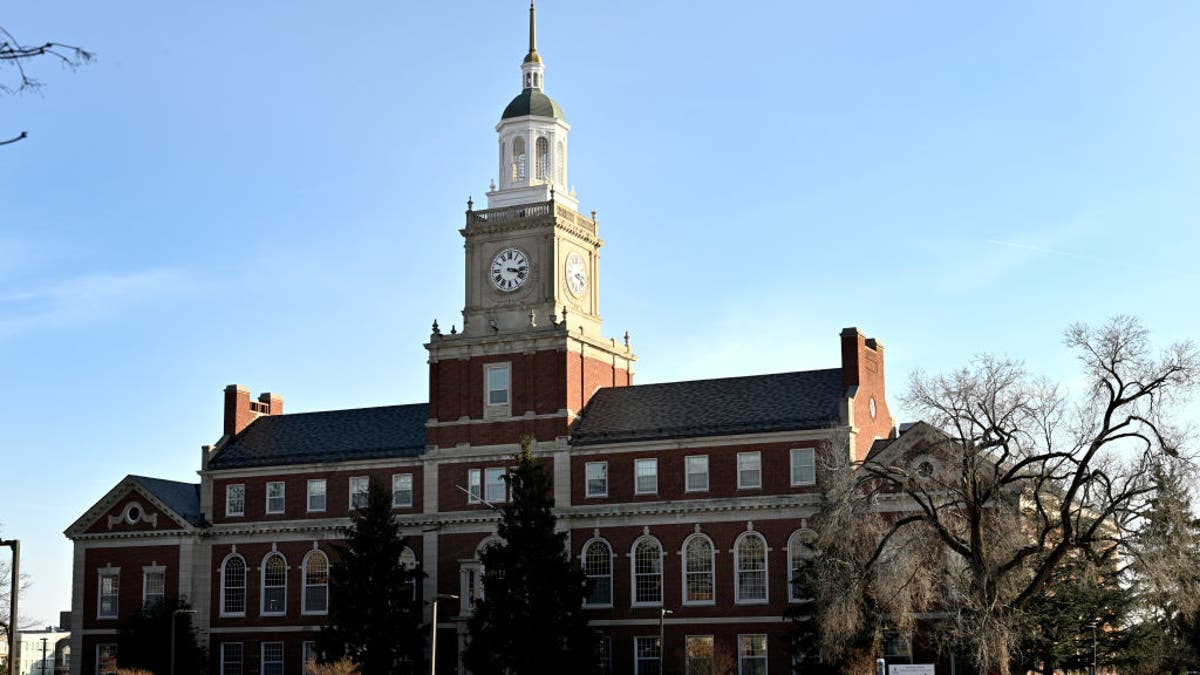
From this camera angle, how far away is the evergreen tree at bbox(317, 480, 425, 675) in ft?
229

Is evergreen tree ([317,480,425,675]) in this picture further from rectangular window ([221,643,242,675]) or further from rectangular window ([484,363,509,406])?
rectangular window ([221,643,242,675])

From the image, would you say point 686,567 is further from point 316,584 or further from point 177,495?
point 177,495

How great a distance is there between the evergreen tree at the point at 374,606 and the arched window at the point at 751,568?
46.9ft

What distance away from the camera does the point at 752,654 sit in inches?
2731

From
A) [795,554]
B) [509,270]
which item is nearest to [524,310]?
[509,270]

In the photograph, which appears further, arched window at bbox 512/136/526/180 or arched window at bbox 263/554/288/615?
arched window at bbox 263/554/288/615

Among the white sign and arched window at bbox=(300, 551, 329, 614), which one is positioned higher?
arched window at bbox=(300, 551, 329, 614)

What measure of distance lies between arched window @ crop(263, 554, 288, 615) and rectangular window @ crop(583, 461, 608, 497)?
16.6 m

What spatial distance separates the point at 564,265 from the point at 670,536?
576 inches

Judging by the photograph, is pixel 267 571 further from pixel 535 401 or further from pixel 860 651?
pixel 860 651

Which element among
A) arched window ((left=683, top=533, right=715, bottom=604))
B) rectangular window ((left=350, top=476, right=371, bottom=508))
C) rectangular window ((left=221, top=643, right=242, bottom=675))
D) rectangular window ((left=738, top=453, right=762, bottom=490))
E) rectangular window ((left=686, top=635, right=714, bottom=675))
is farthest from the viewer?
rectangular window ((left=221, top=643, right=242, bottom=675))

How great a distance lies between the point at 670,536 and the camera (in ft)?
236

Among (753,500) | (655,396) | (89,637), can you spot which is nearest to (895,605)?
(753,500)

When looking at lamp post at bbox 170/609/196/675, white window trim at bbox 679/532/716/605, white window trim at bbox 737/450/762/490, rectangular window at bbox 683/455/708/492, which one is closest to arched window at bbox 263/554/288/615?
lamp post at bbox 170/609/196/675
